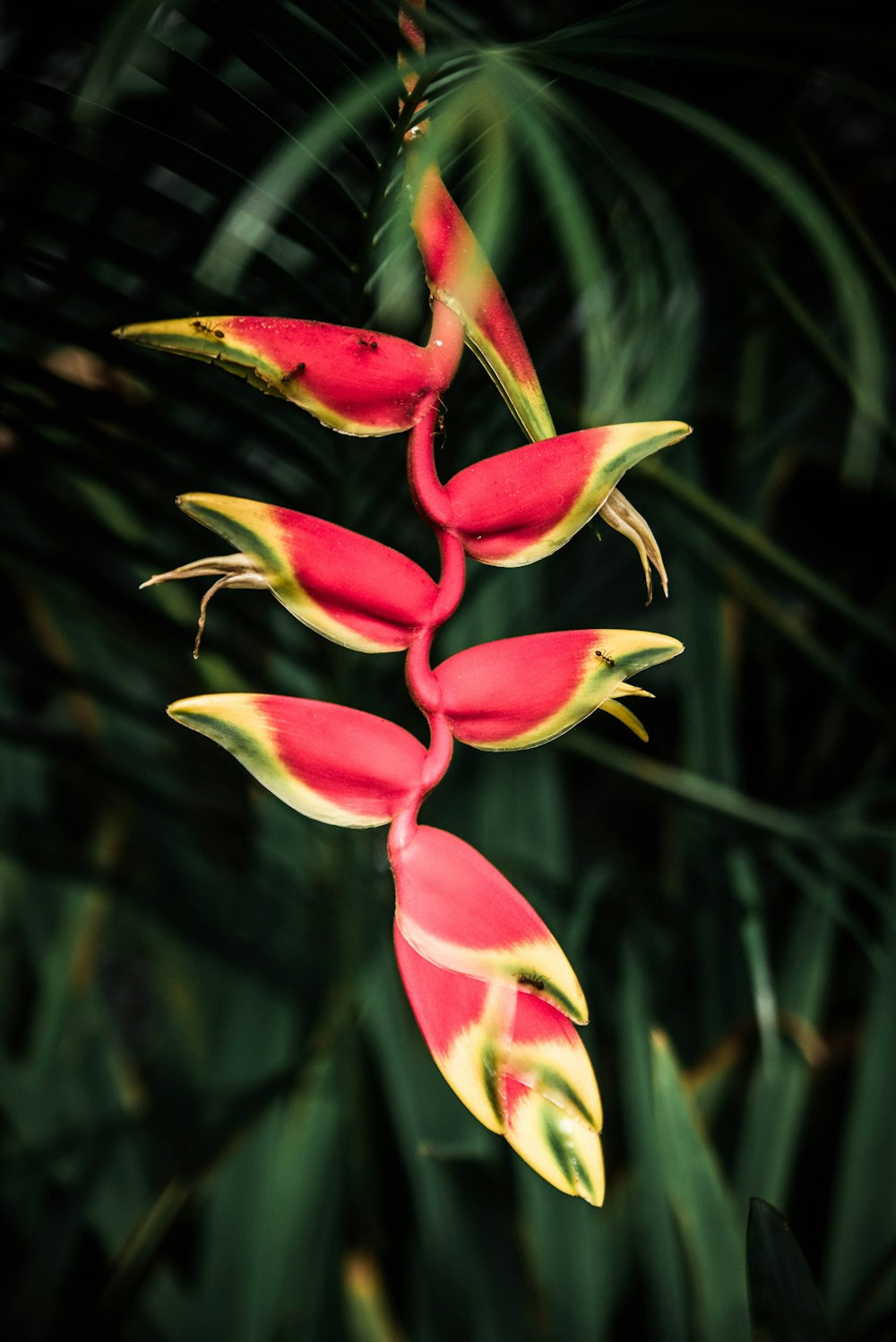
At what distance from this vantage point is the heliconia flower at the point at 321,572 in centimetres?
14

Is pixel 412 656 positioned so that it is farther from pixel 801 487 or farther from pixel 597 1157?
pixel 801 487

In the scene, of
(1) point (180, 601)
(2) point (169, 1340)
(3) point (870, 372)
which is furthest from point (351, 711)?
(2) point (169, 1340)

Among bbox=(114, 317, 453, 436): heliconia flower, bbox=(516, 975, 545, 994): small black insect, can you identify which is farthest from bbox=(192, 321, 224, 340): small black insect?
bbox=(516, 975, 545, 994): small black insect

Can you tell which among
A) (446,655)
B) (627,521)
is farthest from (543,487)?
(446,655)

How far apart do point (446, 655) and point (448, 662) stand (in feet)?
1.11

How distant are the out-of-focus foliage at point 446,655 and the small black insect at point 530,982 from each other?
111mm

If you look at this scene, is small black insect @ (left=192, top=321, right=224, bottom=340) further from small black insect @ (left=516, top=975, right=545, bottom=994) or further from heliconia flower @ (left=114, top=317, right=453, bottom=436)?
small black insect @ (left=516, top=975, right=545, bottom=994)

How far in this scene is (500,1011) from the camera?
0.48 feet

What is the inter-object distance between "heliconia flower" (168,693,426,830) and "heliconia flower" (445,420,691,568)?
0.04 m

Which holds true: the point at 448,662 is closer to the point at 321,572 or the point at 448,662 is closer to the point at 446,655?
the point at 321,572

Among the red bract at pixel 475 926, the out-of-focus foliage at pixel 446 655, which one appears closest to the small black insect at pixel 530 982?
the red bract at pixel 475 926

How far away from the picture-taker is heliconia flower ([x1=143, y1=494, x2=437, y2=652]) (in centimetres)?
14

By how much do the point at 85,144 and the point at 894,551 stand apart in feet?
1.97

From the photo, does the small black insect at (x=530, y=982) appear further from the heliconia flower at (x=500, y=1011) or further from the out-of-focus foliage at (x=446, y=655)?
the out-of-focus foliage at (x=446, y=655)
